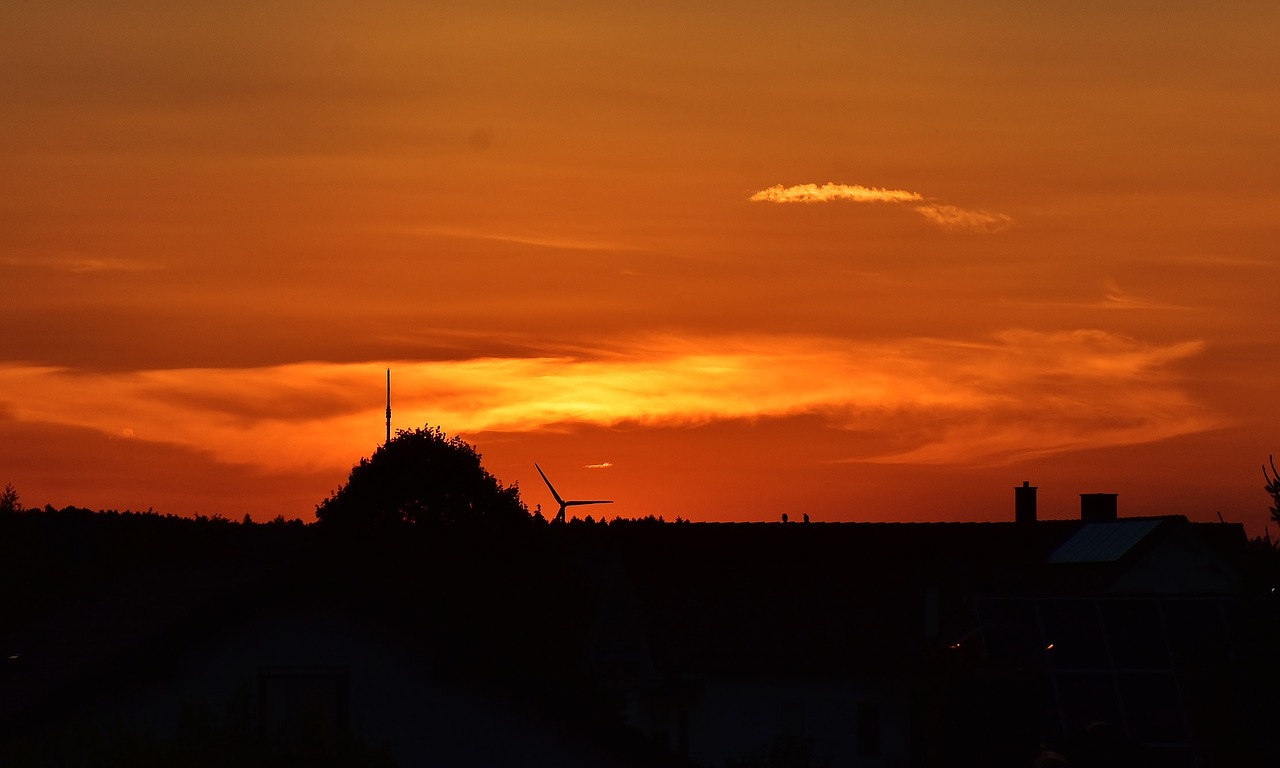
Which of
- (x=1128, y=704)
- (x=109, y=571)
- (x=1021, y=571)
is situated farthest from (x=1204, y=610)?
(x=109, y=571)

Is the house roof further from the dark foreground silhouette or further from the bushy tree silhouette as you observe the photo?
the bushy tree silhouette

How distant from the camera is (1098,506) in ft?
259

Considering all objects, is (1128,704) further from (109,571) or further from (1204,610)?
(109,571)

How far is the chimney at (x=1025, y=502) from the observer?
85.6 meters

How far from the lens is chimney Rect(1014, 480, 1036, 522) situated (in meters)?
85.6

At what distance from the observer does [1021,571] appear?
226 ft

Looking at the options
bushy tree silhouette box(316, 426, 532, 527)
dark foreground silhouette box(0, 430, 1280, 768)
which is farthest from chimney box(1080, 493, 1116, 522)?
bushy tree silhouette box(316, 426, 532, 527)

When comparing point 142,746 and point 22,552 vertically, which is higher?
point 22,552

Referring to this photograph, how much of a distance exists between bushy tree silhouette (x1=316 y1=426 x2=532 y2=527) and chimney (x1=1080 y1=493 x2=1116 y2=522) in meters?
25.6

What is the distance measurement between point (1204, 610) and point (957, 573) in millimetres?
→ 16809

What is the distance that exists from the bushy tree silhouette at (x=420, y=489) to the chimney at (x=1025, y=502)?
2303 centimetres

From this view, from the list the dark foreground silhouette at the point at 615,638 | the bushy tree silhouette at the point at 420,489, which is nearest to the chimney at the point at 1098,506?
the dark foreground silhouette at the point at 615,638

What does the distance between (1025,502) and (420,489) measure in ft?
92.8

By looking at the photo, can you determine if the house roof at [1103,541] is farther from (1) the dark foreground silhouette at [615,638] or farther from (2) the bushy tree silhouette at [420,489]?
(2) the bushy tree silhouette at [420,489]
